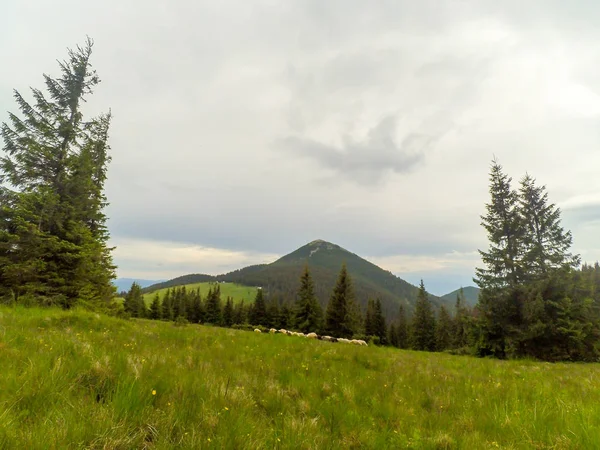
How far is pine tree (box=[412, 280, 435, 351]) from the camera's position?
61.2 meters

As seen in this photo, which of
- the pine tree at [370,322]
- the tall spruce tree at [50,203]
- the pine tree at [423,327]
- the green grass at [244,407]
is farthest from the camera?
the pine tree at [370,322]

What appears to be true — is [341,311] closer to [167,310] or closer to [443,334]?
[443,334]

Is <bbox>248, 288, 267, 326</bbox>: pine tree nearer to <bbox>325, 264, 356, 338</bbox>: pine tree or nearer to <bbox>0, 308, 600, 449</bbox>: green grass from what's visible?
<bbox>325, 264, 356, 338</bbox>: pine tree

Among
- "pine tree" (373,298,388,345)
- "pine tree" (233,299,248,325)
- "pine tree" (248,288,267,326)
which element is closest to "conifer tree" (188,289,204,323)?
"pine tree" (233,299,248,325)

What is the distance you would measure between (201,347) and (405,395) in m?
4.93

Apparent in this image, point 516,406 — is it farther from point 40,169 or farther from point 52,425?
point 40,169

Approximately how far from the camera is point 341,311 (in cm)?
4769

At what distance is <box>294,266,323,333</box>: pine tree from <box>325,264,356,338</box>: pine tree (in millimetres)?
2024

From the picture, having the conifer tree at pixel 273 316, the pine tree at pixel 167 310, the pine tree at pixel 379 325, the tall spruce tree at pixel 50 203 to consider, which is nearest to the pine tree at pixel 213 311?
the pine tree at pixel 167 310

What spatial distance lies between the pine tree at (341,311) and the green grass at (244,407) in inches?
1702

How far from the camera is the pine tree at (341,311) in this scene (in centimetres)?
4709

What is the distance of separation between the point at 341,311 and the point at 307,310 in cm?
610

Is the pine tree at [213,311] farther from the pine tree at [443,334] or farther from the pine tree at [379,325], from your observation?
the pine tree at [443,334]

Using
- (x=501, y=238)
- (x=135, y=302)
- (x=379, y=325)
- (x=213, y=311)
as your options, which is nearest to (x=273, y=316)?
(x=213, y=311)
